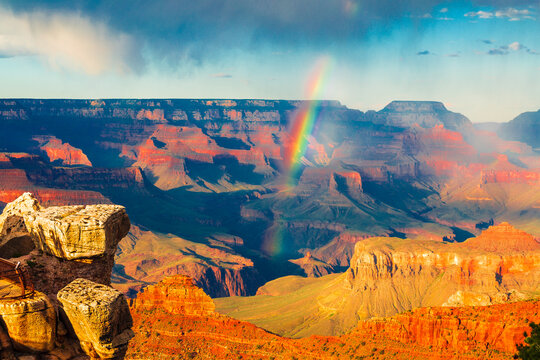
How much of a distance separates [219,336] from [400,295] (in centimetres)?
6318

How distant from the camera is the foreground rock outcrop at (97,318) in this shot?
13133mm

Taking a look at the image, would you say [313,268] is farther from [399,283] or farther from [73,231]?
[73,231]

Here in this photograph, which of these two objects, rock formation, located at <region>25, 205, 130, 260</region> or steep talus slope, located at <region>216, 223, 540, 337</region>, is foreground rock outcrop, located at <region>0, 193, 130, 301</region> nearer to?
rock formation, located at <region>25, 205, 130, 260</region>

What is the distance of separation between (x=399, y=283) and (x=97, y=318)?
312ft

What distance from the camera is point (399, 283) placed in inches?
4053

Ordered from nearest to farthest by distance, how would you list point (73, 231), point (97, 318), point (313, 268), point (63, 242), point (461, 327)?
point (97, 318) < point (73, 231) < point (63, 242) < point (461, 327) < point (313, 268)

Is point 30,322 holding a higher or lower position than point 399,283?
higher

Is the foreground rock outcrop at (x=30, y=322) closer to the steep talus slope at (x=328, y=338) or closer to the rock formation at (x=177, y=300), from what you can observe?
the steep talus slope at (x=328, y=338)

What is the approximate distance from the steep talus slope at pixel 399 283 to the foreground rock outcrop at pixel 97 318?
75.8 m

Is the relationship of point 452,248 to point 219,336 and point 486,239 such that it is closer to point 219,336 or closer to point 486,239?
point 486,239

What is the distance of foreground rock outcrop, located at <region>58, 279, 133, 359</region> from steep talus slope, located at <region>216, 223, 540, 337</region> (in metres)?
75.8

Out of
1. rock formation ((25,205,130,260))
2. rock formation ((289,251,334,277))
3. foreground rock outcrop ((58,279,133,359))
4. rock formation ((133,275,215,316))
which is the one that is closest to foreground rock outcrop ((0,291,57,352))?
foreground rock outcrop ((58,279,133,359))

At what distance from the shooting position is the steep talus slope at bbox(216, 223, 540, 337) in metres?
93.4

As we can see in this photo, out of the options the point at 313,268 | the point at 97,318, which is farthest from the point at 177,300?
the point at 313,268
